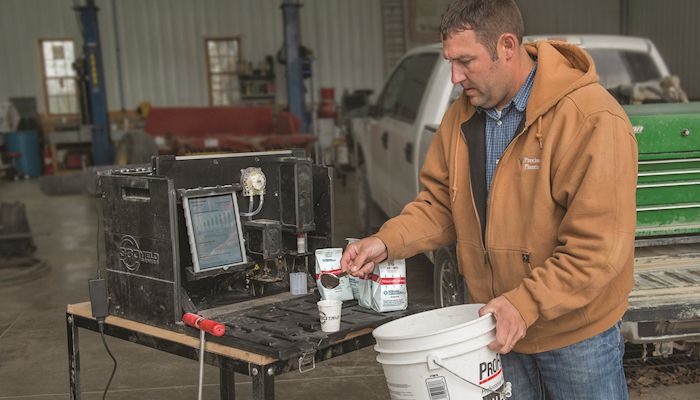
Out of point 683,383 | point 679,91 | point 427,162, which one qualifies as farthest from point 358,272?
point 679,91

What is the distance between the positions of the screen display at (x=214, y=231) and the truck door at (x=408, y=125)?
2.49 m

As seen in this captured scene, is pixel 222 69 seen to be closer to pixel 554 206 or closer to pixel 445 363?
pixel 554 206

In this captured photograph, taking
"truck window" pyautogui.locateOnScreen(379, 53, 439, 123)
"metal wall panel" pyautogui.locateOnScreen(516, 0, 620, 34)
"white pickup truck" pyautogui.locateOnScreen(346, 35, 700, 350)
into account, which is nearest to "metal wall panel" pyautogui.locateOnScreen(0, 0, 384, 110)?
"metal wall panel" pyautogui.locateOnScreen(516, 0, 620, 34)

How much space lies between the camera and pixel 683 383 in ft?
12.6

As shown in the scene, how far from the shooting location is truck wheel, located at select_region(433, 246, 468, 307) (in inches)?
160

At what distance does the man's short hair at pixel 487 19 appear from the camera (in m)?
1.90

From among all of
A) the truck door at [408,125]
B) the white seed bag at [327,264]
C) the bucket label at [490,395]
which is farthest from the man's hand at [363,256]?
the truck door at [408,125]

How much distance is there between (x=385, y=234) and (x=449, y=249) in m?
1.91

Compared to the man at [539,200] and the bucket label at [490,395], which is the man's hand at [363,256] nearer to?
the man at [539,200]

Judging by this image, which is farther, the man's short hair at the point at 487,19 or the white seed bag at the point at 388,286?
the white seed bag at the point at 388,286

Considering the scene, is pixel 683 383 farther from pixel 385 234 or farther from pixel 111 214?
pixel 111 214

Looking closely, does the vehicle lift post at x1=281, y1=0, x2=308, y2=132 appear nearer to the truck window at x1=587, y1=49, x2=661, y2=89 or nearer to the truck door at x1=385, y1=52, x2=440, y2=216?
the truck door at x1=385, y1=52, x2=440, y2=216

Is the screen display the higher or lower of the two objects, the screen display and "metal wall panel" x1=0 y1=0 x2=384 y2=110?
the lower

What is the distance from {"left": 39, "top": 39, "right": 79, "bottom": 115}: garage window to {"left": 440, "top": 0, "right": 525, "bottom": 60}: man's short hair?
1644 centimetres
